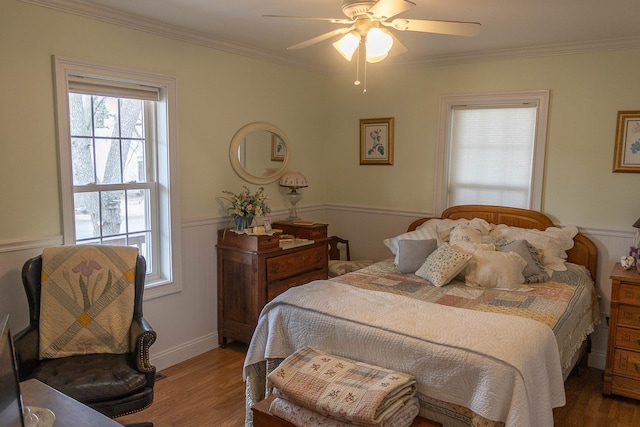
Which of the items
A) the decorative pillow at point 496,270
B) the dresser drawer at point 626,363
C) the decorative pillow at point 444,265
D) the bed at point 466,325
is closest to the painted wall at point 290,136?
the bed at point 466,325

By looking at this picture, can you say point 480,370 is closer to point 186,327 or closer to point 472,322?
point 472,322

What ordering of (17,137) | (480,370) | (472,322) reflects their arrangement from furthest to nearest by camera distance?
1. (17,137)
2. (472,322)
3. (480,370)

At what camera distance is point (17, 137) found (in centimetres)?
265

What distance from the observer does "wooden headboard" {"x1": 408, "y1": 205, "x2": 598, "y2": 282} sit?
362cm

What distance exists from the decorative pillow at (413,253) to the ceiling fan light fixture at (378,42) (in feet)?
5.05

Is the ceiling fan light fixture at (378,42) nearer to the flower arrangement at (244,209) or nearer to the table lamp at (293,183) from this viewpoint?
the flower arrangement at (244,209)

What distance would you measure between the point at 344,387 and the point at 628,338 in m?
2.13

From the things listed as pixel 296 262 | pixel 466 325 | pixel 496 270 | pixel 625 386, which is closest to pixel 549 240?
pixel 496 270

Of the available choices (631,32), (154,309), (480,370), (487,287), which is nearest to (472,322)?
(480,370)

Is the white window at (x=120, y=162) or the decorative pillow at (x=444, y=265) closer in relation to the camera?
the white window at (x=120, y=162)

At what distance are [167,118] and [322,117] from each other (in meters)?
1.89

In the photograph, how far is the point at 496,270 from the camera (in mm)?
3133

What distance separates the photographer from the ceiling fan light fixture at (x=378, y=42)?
93.1 inches

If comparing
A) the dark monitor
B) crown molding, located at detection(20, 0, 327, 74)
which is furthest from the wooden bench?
crown molding, located at detection(20, 0, 327, 74)
